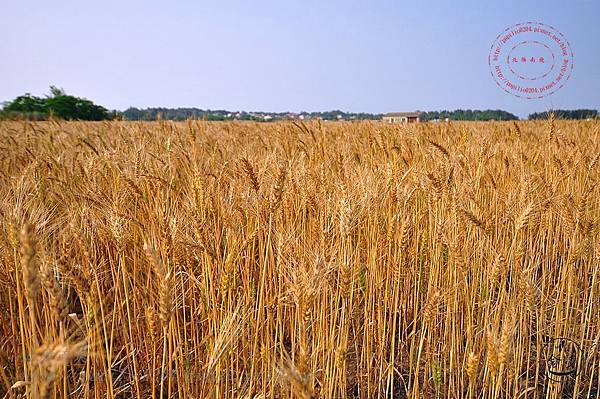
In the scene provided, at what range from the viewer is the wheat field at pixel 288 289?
98cm

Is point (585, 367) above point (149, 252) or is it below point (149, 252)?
below

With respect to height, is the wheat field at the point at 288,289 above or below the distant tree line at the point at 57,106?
below

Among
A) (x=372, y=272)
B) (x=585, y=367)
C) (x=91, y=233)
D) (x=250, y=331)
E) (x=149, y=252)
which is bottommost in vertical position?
(x=585, y=367)

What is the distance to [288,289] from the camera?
3.84ft

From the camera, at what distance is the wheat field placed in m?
0.98

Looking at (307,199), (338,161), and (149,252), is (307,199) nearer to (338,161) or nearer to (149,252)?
(149,252)

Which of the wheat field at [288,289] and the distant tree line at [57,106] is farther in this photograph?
the distant tree line at [57,106]

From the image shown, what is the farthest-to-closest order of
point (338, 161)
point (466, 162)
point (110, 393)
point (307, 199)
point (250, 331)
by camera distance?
point (338, 161) → point (466, 162) → point (307, 199) → point (250, 331) → point (110, 393)

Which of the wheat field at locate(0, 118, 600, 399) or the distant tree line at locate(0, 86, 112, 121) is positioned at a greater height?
the distant tree line at locate(0, 86, 112, 121)

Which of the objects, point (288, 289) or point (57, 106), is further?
point (57, 106)

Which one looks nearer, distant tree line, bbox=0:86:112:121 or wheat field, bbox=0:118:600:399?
wheat field, bbox=0:118:600:399

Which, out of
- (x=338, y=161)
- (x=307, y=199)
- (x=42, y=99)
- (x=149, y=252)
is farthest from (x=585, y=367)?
(x=42, y=99)

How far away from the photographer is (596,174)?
8.11 feet

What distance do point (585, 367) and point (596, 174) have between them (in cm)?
151
